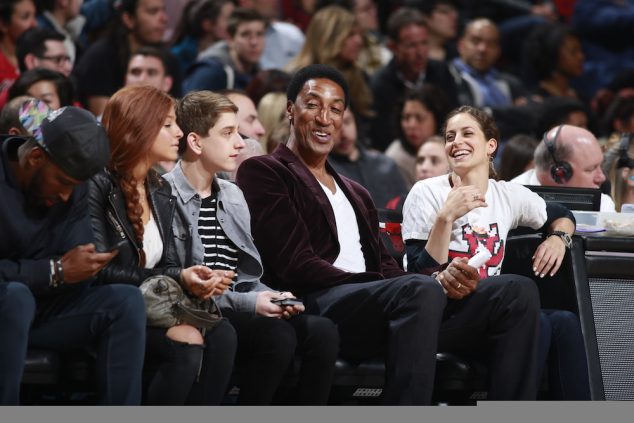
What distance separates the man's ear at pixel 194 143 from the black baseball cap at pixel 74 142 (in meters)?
0.65

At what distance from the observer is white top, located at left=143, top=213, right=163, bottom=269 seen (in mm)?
4293

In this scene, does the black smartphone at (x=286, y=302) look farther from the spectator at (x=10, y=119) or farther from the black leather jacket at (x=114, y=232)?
the spectator at (x=10, y=119)

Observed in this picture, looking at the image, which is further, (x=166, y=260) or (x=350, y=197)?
(x=350, y=197)

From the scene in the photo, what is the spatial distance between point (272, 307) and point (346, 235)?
592 mm

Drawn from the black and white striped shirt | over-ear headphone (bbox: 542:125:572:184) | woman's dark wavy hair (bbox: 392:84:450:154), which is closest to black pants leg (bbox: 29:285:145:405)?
the black and white striped shirt

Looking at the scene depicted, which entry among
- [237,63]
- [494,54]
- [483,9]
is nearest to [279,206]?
[237,63]

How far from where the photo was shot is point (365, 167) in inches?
276

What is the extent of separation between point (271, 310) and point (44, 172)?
939mm

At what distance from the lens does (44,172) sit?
3.95 meters

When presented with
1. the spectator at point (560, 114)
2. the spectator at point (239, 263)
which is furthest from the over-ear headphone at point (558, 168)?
the spectator at point (560, 114)

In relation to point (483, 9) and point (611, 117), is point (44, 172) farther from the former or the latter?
point (483, 9)

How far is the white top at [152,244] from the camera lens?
4293 mm

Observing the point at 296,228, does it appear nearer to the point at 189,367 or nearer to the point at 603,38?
the point at 189,367

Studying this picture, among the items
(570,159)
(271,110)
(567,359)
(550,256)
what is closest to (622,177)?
(570,159)
